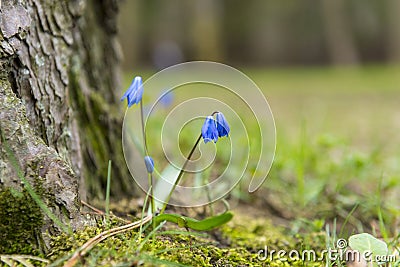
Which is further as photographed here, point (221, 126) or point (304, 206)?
point (304, 206)

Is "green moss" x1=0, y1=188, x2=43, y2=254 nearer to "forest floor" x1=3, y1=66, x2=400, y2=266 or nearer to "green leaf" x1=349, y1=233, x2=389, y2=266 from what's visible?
"forest floor" x1=3, y1=66, x2=400, y2=266

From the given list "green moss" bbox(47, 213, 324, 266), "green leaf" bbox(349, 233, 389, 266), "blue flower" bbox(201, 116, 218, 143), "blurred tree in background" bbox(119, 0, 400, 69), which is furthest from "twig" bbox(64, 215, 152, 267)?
"blurred tree in background" bbox(119, 0, 400, 69)

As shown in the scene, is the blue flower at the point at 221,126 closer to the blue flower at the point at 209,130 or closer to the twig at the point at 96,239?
the blue flower at the point at 209,130

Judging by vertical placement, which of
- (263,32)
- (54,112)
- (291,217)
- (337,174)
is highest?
(263,32)

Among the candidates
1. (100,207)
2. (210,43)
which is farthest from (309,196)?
(210,43)

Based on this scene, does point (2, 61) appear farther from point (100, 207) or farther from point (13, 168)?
point (100, 207)

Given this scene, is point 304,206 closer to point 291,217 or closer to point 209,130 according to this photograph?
point 291,217

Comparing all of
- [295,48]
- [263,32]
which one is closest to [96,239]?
[263,32]
